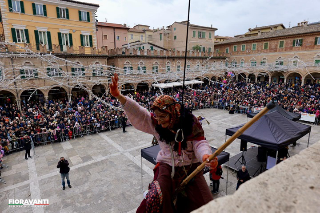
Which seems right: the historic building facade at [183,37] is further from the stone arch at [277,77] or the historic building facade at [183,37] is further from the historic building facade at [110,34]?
the stone arch at [277,77]

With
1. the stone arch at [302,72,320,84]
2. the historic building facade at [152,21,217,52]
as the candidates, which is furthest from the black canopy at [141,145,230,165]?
the historic building facade at [152,21,217,52]

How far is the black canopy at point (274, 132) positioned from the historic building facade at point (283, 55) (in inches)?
794

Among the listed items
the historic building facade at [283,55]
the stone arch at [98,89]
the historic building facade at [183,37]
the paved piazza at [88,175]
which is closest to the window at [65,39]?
the stone arch at [98,89]

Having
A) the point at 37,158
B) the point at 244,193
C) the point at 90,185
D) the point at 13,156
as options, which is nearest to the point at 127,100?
the point at 244,193

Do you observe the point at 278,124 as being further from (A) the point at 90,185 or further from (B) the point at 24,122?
(B) the point at 24,122

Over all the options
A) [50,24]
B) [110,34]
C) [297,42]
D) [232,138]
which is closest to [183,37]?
[110,34]

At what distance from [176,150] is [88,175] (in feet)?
26.2

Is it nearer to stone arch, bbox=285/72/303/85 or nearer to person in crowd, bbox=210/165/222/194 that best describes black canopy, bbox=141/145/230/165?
person in crowd, bbox=210/165/222/194

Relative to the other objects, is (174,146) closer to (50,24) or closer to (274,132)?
(274,132)

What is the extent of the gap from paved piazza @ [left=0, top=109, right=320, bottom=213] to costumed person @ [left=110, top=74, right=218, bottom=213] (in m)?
5.37

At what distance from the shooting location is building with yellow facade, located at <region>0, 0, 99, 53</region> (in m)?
19.8

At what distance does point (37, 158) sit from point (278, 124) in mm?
12493

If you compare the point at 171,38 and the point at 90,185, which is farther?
the point at 171,38

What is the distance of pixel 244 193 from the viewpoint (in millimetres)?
1216
